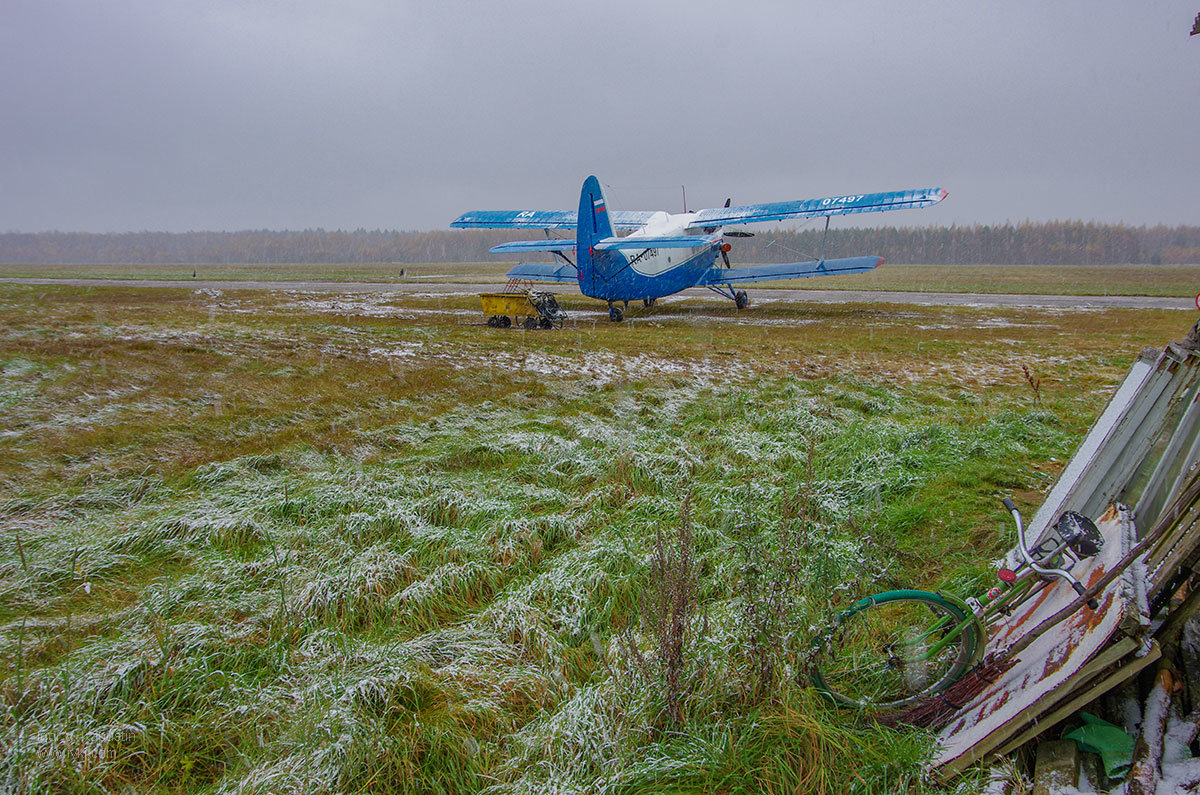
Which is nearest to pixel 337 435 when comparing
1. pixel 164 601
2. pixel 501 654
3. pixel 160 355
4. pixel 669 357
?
pixel 164 601

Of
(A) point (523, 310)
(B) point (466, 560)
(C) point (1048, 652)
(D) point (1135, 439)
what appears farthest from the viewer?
(A) point (523, 310)

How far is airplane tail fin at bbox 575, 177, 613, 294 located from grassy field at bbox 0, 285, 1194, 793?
997 cm

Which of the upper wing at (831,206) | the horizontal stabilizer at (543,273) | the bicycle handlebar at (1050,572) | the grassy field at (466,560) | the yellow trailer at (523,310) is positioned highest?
the upper wing at (831,206)

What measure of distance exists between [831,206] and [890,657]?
1864 centimetres

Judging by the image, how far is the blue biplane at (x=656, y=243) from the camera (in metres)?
18.9

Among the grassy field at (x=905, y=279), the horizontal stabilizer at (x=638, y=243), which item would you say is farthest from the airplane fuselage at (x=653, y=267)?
the grassy field at (x=905, y=279)

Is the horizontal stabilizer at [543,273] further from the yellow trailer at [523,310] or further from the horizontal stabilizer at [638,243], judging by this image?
the yellow trailer at [523,310]

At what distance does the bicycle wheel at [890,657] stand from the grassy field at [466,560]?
0.62ft

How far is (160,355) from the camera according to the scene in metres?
11.5

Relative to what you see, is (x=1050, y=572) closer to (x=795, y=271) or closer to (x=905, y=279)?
(x=795, y=271)

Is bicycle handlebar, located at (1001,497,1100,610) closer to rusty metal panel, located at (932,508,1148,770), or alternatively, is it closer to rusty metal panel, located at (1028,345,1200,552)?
rusty metal panel, located at (932,508,1148,770)

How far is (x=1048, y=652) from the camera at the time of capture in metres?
2.45

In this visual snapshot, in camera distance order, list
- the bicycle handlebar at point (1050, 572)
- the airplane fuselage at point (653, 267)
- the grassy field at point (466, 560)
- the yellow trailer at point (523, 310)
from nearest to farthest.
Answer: the bicycle handlebar at point (1050, 572) < the grassy field at point (466, 560) < the yellow trailer at point (523, 310) < the airplane fuselage at point (653, 267)

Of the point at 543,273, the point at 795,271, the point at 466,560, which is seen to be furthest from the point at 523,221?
the point at 466,560
